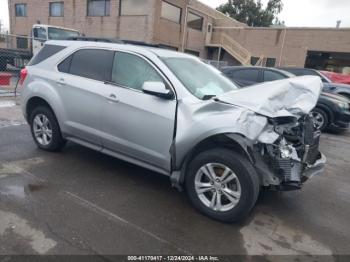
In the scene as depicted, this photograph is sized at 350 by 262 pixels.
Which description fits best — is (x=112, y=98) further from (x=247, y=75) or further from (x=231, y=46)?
(x=231, y=46)

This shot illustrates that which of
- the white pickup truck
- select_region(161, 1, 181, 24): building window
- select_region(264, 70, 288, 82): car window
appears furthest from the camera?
select_region(161, 1, 181, 24): building window

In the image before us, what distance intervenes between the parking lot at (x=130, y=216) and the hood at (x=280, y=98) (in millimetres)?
1254

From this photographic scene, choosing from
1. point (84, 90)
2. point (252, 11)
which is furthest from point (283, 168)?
point (252, 11)

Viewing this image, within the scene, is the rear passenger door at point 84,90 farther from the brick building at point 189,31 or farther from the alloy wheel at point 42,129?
the brick building at point 189,31

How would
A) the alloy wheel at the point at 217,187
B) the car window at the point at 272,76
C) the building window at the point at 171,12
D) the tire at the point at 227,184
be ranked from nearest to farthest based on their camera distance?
the tire at the point at 227,184, the alloy wheel at the point at 217,187, the car window at the point at 272,76, the building window at the point at 171,12

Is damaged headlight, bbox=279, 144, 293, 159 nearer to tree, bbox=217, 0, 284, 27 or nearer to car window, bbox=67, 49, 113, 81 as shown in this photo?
car window, bbox=67, 49, 113, 81

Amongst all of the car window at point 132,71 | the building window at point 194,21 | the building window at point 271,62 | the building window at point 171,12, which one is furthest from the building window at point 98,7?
the car window at point 132,71

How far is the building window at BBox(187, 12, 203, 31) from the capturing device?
23938 mm

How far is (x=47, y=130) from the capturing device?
15.5ft

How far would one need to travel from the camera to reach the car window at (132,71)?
146 inches

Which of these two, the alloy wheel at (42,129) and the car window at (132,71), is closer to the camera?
the car window at (132,71)

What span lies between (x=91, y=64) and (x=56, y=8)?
23.7m

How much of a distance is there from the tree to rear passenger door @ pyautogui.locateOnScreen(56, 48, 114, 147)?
41804 mm

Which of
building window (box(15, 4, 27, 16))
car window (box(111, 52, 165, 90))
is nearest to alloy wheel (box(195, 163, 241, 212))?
car window (box(111, 52, 165, 90))
